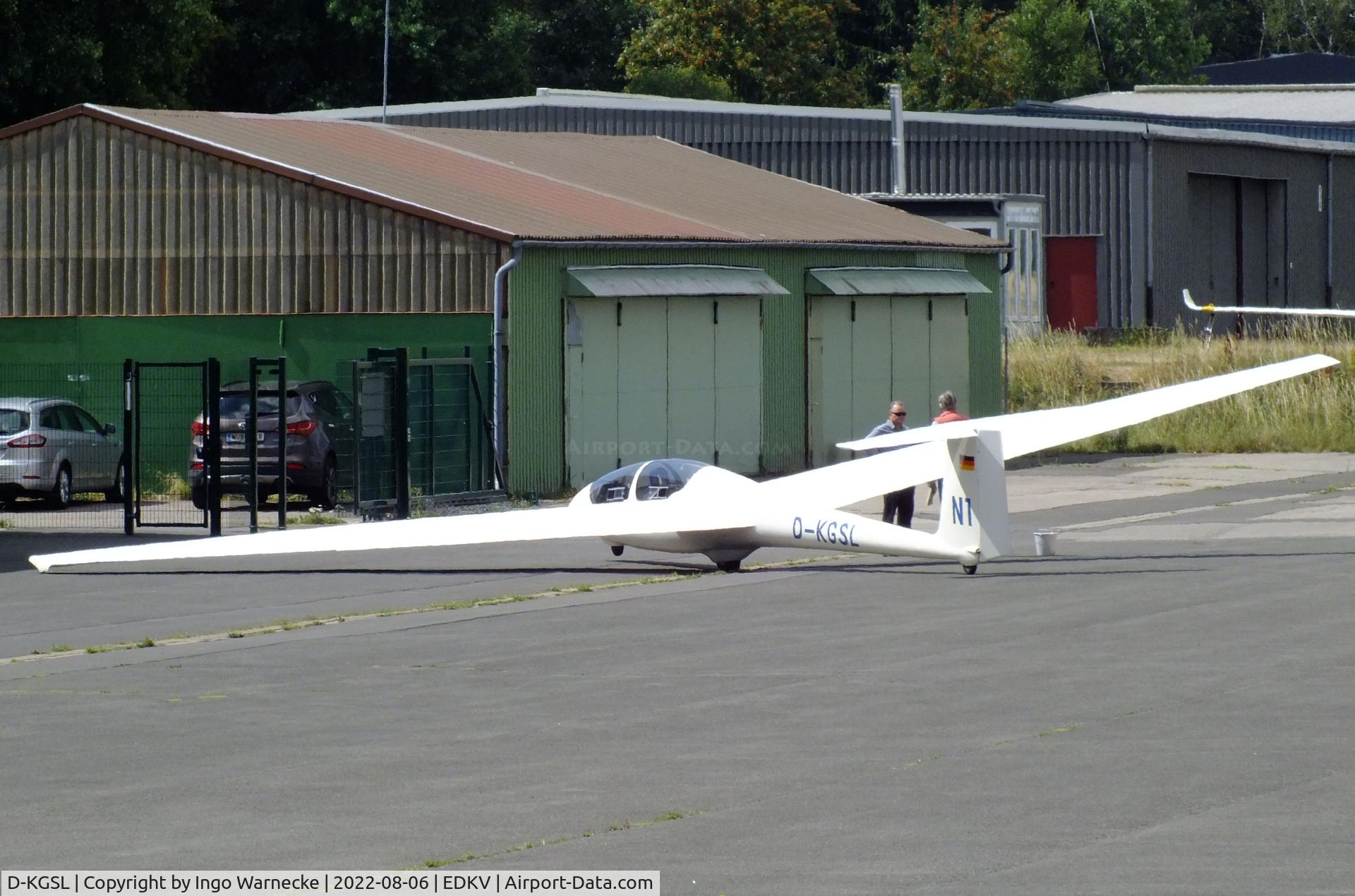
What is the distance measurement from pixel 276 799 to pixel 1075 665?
597 centimetres

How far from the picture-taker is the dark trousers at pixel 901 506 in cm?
2247

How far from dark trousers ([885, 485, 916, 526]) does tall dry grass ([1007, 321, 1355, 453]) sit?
1584cm

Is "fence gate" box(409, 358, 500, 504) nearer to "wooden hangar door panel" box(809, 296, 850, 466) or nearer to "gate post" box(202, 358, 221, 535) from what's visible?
"gate post" box(202, 358, 221, 535)

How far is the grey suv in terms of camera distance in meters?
26.5

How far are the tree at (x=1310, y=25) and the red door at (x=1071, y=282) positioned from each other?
63.5 meters

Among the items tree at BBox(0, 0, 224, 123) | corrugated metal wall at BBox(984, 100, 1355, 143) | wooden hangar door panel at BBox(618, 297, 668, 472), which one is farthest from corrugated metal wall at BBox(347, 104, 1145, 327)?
wooden hangar door panel at BBox(618, 297, 668, 472)

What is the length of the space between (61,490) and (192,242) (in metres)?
5.27

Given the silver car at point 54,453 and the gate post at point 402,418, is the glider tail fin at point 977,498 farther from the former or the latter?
the silver car at point 54,453

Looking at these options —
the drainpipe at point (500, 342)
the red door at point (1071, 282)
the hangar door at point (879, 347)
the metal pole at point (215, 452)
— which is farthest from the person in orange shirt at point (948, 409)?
the red door at point (1071, 282)

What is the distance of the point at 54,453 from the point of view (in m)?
27.0

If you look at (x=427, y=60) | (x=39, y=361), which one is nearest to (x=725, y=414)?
(x=39, y=361)

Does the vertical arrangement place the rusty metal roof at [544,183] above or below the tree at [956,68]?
below

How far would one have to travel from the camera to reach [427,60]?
67.6m

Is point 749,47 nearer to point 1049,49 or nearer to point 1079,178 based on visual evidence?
point 1049,49
